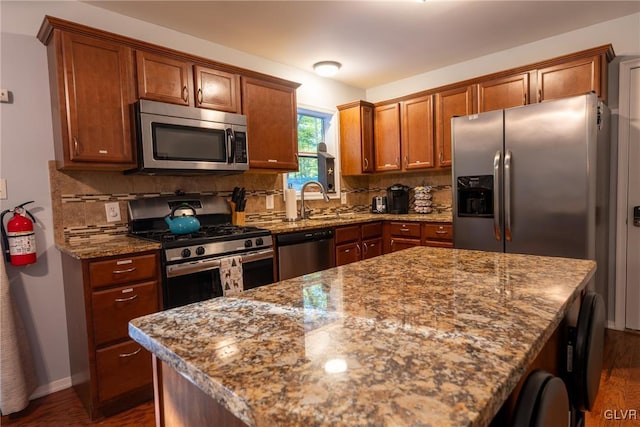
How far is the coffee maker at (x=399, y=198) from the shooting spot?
13.0 feet

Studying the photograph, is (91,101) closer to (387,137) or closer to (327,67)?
(327,67)

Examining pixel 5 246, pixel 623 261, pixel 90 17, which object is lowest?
pixel 623 261

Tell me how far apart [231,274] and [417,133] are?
241 cm

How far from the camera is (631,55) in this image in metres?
2.76

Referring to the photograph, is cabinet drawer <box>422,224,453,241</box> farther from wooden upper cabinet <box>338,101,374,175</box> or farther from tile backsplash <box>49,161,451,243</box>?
wooden upper cabinet <box>338,101,374,175</box>

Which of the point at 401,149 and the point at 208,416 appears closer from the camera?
the point at 208,416

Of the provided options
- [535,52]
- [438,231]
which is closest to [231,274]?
[438,231]

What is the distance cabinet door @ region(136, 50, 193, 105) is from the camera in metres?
2.34

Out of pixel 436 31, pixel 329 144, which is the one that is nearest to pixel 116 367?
pixel 329 144

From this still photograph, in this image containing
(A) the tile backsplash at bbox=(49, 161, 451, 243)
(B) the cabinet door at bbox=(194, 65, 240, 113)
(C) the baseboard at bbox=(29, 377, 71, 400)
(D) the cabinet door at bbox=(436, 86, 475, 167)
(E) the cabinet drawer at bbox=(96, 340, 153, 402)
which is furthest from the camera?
(D) the cabinet door at bbox=(436, 86, 475, 167)

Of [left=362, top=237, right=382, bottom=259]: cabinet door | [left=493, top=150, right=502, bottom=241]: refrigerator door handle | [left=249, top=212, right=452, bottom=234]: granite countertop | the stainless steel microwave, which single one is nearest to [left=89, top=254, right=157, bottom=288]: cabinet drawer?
the stainless steel microwave

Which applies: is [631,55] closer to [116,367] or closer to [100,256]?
[100,256]

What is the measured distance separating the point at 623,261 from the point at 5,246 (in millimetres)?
4289

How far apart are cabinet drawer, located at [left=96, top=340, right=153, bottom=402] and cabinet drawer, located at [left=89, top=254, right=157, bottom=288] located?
0.36 meters
